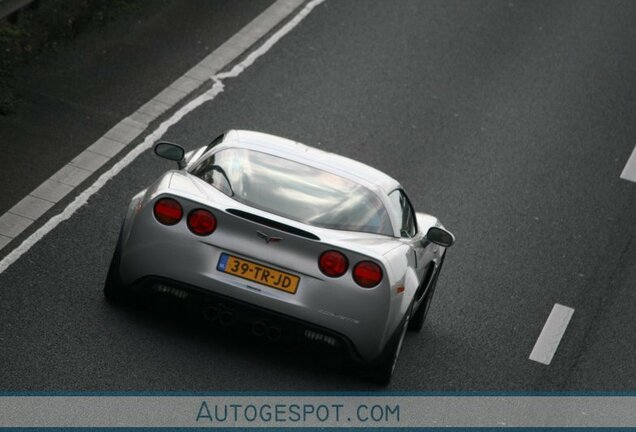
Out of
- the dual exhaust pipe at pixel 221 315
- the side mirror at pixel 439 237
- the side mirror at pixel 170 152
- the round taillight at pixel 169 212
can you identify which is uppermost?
the side mirror at pixel 439 237

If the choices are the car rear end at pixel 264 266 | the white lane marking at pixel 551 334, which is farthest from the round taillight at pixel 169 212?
the white lane marking at pixel 551 334

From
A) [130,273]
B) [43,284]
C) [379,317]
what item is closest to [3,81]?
[43,284]

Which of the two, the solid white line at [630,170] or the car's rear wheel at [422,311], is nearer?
the car's rear wheel at [422,311]

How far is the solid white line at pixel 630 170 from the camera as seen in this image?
15227mm

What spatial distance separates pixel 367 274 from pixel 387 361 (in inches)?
28.1

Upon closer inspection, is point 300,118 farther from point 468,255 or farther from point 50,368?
point 50,368

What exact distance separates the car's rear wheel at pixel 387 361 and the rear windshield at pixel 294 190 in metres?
0.63

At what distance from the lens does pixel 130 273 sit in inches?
348

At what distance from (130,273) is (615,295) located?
4.78 m

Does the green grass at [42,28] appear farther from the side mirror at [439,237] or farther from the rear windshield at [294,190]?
the side mirror at [439,237]

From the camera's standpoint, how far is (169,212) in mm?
8609

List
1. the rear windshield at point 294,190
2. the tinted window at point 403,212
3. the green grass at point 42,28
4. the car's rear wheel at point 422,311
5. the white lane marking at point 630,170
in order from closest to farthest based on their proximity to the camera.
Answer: the rear windshield at point 294,190, the tinted window at point 403,212, the car's rear wheel at point 422,311, the green grass at point 42,28, the white lane marking at point 630,170

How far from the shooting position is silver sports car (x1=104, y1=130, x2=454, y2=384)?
27.8 ft

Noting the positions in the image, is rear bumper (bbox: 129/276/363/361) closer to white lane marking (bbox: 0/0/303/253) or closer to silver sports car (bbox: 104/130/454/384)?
silver sports car (bbox: 104/130/454/384)
